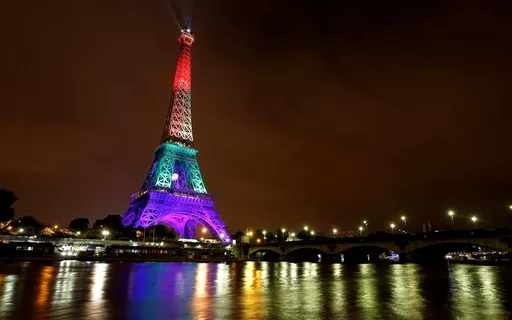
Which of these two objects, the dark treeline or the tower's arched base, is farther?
the tower's arched base

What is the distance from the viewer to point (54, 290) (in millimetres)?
17516

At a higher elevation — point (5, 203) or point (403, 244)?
point (5, 203)

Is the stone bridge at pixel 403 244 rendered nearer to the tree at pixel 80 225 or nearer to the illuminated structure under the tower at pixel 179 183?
the illuminated structure under the tower at pixel 179 183

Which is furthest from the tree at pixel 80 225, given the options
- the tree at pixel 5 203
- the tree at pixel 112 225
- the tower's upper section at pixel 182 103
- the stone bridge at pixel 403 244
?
the stone bridge at pixel 403 244

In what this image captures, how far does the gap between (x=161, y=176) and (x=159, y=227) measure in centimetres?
3439

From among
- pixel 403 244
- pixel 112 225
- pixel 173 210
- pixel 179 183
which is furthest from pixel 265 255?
pixel 403 244

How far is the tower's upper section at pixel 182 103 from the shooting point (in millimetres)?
99625

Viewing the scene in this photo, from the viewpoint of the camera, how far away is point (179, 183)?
9506 centimetres

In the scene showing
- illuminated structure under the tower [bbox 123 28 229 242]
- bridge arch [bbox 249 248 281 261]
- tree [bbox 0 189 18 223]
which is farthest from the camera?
bridge arch [bbox 249 248 281 261]

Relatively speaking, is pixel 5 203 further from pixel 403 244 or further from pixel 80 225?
pixel 403 244

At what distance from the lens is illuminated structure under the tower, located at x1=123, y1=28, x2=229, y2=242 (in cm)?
8275

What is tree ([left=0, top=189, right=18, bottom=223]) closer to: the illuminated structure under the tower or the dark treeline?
the dark treeline

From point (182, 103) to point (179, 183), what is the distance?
26.5 m

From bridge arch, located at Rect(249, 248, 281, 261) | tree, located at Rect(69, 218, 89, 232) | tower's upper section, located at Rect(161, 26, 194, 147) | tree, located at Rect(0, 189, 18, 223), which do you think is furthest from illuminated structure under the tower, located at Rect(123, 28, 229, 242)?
tree, located at Rect(0, 189, 18, 223)
